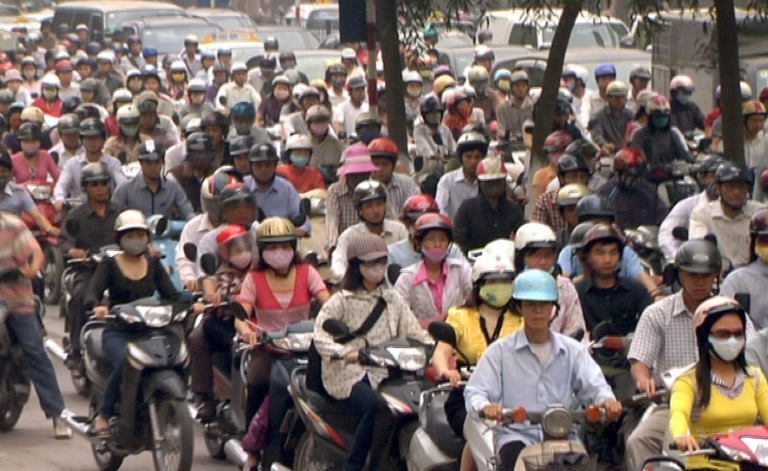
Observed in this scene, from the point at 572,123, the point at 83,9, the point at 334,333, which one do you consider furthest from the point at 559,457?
the point at 83,9

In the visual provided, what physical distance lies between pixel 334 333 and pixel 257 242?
158 centimetres

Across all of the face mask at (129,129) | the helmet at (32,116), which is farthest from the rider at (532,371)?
the helmet at (32,116)

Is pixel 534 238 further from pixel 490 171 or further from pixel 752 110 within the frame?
pixel 752 110

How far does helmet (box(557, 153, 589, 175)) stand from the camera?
1373cm

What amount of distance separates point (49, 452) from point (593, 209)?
12.2ft

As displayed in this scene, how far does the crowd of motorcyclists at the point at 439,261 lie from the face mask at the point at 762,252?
0.03 ft

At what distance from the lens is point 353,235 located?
38.0ft

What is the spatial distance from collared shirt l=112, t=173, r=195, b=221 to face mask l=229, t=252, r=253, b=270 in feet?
10.3

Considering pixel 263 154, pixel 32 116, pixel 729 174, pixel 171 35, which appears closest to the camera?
pixel 729 174

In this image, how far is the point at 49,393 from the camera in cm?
1207

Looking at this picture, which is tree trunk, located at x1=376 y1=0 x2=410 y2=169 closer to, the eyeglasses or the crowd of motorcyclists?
the crowd of motorcyclists

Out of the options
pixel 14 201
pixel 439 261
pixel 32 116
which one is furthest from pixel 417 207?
pixel 32 116

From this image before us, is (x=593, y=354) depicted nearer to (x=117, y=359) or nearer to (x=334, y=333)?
(x=334, y=333)

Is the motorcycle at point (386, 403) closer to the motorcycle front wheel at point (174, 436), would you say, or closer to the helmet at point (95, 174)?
the motorcycle front wheel at point (174, 436)
